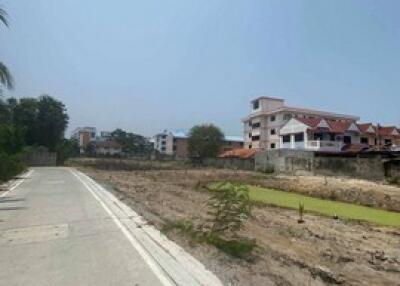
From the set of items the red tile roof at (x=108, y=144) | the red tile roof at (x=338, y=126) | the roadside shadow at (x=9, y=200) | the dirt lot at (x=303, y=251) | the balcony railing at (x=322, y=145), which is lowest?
the dirt lot at (x=303, y=251)

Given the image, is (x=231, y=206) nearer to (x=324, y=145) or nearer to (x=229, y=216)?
(x=229, y=216)

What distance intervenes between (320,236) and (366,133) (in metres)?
65.8

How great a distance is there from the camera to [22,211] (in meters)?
17.4

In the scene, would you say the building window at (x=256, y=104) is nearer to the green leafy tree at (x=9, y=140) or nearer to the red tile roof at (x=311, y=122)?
the red tile roof at (x=311, y=122)

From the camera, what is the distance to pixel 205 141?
98.8 m

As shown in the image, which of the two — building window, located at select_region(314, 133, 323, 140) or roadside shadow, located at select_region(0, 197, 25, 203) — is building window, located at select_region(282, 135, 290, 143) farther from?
roadside shadow, located at select_region(0, 197, 25, 203)

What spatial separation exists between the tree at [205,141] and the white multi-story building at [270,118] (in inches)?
240

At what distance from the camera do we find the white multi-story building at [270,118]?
86312 millimetres

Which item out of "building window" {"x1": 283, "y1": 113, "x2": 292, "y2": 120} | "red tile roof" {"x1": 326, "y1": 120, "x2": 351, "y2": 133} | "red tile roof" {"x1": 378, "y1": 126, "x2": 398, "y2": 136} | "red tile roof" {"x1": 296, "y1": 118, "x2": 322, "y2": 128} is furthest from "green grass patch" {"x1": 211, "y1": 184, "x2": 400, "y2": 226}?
"building window" {"x1": 283, "y1": 113, "x2": 292, "y2": 120}

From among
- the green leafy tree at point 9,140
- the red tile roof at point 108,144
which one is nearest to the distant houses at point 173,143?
the red tile roof at point 108,144

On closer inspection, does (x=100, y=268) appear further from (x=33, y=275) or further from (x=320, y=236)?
(x=320, y=236)

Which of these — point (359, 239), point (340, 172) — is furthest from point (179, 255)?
point (340, 172)

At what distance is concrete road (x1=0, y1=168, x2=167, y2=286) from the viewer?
7.77 m

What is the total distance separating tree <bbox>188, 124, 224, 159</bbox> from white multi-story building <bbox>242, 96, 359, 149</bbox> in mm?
6094
